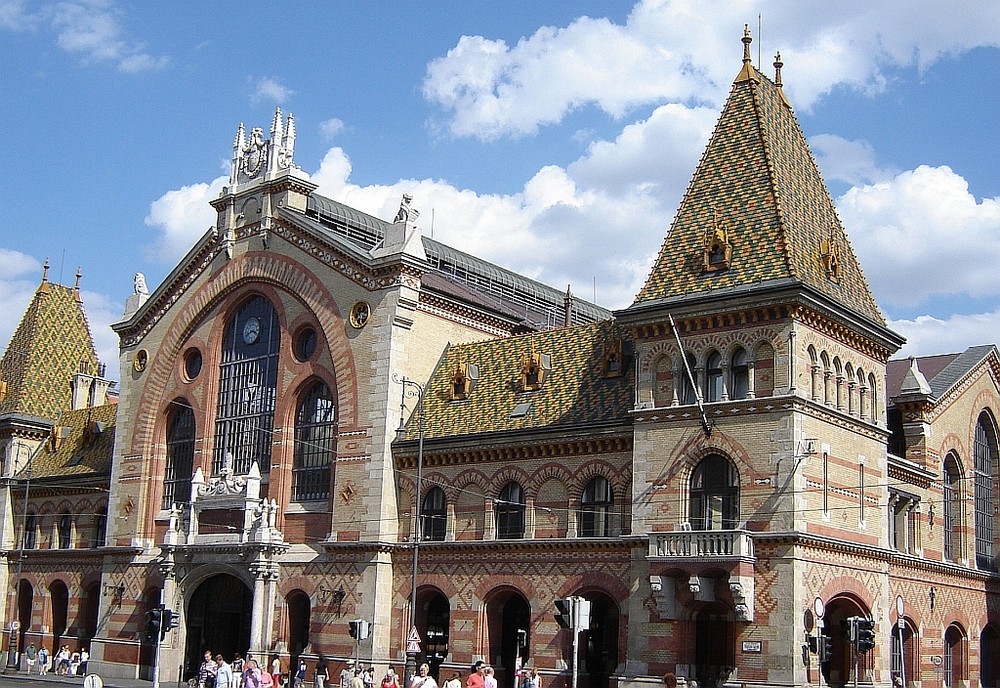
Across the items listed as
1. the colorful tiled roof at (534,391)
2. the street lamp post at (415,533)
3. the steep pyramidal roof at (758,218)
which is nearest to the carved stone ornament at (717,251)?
the steep pyramidal roof at (758,218)

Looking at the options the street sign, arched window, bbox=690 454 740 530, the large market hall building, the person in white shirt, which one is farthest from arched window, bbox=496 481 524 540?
the person in white shirt

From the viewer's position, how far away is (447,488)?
152 ft

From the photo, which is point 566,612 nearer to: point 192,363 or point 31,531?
point 192,363

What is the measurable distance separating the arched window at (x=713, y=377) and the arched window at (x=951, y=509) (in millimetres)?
13886

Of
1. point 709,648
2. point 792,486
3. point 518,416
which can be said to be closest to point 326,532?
point 518,416

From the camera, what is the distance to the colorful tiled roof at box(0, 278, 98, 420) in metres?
69.6

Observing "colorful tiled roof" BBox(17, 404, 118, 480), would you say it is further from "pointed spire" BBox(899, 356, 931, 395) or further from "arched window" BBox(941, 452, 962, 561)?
"arched window" BBox(941, 452, 962, 561)

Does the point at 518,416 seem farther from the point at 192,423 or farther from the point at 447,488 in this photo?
the point at 192,423

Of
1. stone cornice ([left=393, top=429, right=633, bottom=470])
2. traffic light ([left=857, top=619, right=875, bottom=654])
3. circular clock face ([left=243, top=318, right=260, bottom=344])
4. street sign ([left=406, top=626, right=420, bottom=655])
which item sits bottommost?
street sign ([left=406, top=626, right=420, bottom=655])

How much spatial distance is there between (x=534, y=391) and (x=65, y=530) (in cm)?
3038

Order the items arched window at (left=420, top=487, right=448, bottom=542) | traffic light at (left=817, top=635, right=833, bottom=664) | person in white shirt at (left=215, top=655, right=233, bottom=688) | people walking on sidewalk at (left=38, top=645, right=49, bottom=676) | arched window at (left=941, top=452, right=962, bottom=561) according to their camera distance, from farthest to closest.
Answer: people walking on sidewalk at (left=38, top=645, right=49, bottom=676) < arched window at (left=941, top=452, right=962, bottom=561) < arched window at (left=420, top=487, right=448, bottom=542) < person in white shirt at (left=215, top=655, right=233, bottom=688) < traffic light at (left=817, top=635, right=833, bottom=664)

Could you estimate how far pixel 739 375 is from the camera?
37969 mm

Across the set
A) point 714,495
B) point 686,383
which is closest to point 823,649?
point 714,495

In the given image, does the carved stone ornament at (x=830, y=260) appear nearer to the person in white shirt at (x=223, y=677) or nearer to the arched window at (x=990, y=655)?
the arched window at (x=990, y=655)
